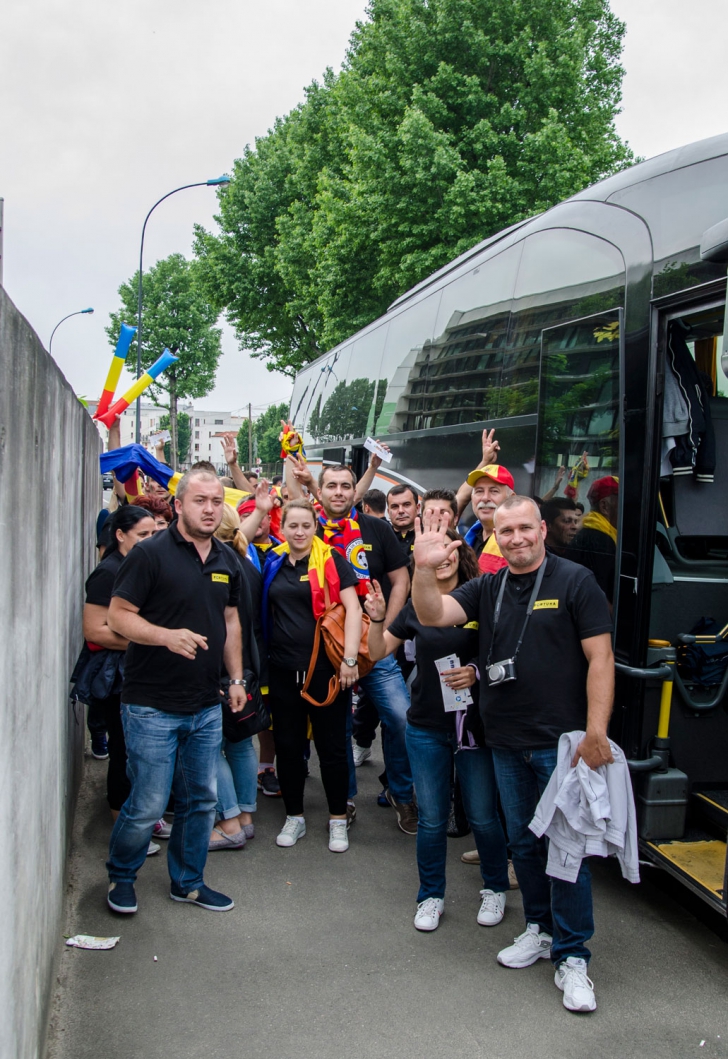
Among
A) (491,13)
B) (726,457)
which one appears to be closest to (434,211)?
(491,13)

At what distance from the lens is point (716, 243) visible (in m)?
3.60

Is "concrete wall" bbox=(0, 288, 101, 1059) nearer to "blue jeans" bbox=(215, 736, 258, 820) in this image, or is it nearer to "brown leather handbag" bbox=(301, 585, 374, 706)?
"blue jeans" bbox=(215, 736, 258, 820)

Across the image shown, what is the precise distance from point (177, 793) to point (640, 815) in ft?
6.88

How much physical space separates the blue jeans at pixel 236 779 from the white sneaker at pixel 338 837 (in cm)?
46

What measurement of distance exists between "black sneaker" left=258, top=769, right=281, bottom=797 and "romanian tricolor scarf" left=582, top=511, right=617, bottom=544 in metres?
2.61

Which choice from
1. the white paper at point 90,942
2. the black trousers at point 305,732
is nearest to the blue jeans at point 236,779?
the black trousers at point 305,732

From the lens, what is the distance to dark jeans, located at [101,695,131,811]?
4.61 metres

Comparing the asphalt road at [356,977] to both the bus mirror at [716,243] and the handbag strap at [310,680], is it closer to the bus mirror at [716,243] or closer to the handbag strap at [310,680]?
the handbag strap at [310,680]

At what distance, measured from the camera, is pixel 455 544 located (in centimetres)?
381

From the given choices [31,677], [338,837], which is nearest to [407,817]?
[338,837]

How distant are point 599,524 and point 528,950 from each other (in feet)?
6.56

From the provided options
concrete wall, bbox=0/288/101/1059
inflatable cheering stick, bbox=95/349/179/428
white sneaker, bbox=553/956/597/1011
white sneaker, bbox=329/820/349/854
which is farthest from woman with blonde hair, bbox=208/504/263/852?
inflatable cheering stick, bbox=95/349/179/428

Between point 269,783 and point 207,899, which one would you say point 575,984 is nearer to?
point 207,899

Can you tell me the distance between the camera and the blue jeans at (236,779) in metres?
4.84
